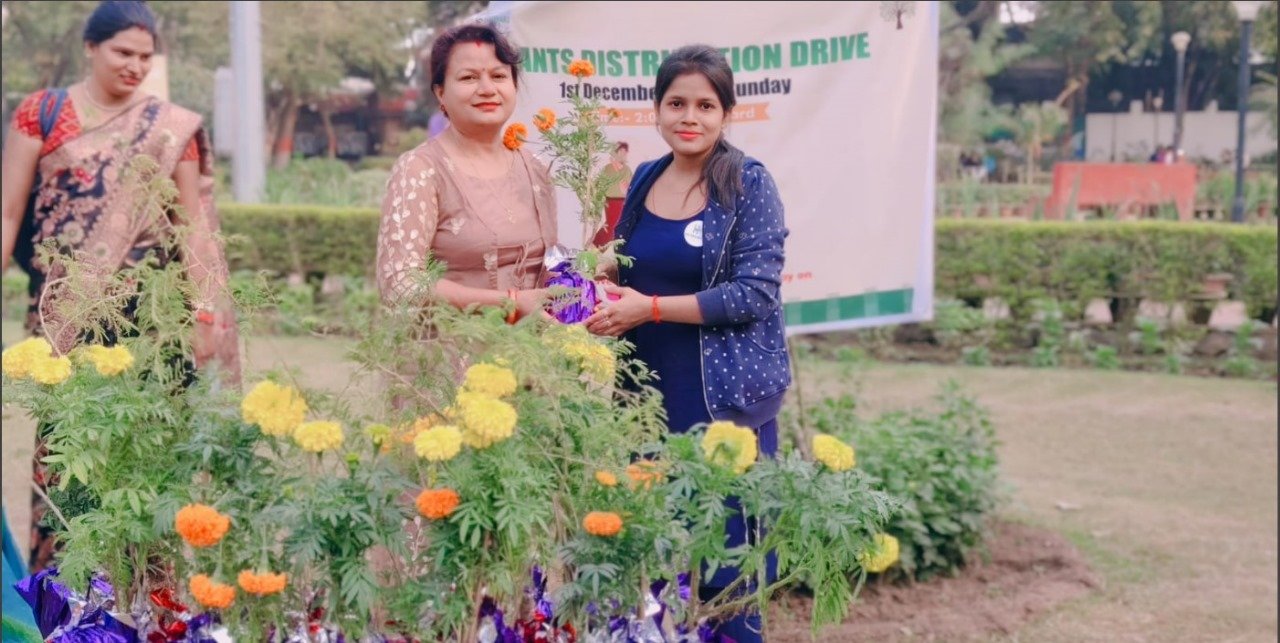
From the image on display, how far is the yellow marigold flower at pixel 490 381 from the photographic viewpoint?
210cm

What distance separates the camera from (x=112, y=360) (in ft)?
7.47

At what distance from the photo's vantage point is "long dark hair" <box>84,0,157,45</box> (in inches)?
151

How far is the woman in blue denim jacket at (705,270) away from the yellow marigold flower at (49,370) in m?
1.06

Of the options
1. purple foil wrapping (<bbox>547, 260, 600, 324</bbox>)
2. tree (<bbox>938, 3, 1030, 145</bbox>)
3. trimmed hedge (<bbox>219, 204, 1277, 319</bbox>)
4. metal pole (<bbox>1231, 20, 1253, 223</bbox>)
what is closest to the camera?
purple foil wrapping (<bbox>547, 260, 600, 324</bbox>)

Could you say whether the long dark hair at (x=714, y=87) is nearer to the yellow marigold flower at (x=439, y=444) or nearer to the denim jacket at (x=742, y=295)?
the denim jacket at (x=742, y=295)

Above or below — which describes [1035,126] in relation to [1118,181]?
above

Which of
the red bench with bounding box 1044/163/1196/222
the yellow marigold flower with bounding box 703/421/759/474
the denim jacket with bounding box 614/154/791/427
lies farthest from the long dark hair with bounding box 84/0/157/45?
the red bench with bounding box 1044/163/1196/222

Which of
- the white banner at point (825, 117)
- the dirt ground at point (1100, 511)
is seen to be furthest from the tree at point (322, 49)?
the white banner at point (825, 117)

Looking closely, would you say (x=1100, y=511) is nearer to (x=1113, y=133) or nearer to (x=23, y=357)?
(x=23, y=357)

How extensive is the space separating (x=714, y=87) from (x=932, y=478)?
2.06 metres

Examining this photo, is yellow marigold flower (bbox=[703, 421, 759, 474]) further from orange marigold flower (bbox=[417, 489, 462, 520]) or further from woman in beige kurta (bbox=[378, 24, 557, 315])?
woman in beige kurta (bbox=[378, 24, 557, 315])

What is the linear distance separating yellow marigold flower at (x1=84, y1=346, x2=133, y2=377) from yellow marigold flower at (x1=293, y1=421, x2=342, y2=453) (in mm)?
380

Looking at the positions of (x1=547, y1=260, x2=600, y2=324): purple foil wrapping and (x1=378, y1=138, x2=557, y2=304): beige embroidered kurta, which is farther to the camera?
(x1=378, y1=138, x2=557, y2=304): beige embroidered kurta


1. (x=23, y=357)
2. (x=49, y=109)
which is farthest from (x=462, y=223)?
(x=49, y=109)
